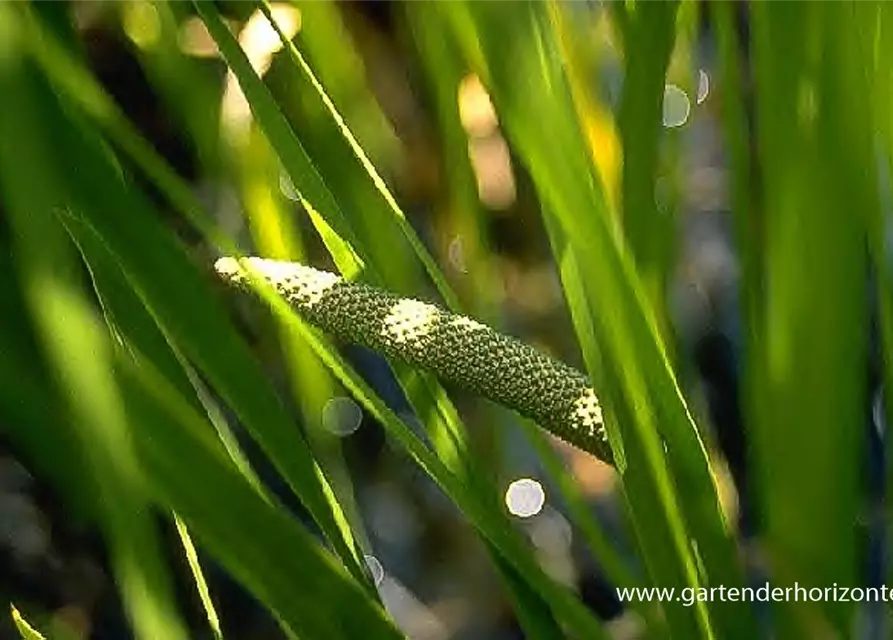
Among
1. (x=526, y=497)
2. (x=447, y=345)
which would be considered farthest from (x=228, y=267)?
(x=526, y=497)

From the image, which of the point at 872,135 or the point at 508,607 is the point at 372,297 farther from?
the point at 508,607

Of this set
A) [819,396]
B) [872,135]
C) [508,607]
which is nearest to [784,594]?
[819,396]

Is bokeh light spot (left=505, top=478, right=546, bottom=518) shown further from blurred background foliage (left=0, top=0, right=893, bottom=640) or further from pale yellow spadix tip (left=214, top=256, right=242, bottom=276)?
pale yellow spadix tip (left=214, top=256, right=242, bottom=276)

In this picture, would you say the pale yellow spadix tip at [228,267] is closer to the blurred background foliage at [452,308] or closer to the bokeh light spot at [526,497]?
the blurred background foliage at [452,308]

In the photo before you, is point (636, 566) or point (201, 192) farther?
point (201, 192)

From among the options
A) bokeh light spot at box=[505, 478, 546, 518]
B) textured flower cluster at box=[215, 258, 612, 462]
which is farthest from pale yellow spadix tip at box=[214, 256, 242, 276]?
bokeh light spot at box=[505, 478, 546, 518]

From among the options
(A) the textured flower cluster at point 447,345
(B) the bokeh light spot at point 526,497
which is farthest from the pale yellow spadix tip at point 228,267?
(B) the bokeh light spot at point 526,497
